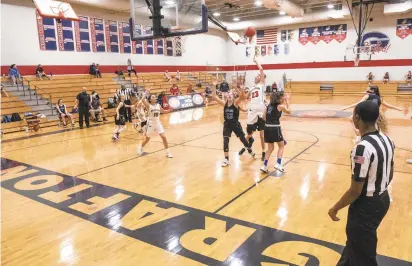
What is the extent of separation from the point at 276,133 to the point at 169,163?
279 cm

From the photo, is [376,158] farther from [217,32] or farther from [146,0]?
[217,32]

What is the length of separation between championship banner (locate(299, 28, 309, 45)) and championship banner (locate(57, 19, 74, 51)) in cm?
1943

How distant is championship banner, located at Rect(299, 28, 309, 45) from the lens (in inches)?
1105

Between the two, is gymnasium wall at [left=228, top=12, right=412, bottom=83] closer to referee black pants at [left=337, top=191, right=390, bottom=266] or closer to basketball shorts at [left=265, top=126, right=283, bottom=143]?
basketball shorts at [left=265, top=126, right=283, bottom=143]

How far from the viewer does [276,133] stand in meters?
6.33

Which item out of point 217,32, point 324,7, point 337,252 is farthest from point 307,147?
point 217,32

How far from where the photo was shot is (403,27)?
950 inches

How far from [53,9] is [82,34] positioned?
7181mm

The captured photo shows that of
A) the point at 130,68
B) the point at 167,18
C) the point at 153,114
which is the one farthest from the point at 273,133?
the point at 130,68

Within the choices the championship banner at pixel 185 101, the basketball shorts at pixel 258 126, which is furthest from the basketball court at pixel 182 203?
the championship banner at pixel 185 101

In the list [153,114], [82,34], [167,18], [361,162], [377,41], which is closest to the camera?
[361,162]

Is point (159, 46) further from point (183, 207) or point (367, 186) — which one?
point (367, 186)

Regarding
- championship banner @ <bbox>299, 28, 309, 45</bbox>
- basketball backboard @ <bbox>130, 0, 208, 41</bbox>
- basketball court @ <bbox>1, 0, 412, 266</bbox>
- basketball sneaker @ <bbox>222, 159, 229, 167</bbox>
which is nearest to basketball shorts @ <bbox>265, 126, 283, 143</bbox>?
basketball court @ <bbox>1, 0, 412, 266</bbox>

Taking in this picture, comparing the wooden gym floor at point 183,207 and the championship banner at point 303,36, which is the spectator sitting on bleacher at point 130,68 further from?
the championship banner at point 303,36
